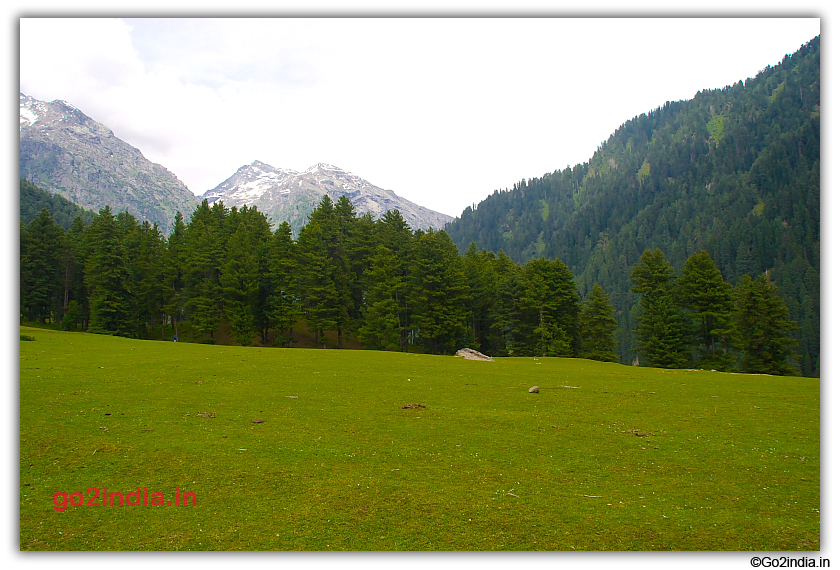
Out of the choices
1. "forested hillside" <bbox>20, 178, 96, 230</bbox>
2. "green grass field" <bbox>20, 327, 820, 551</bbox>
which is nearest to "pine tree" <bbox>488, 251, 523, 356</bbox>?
"green grass field" <bbox>20, 327, 820, 551</bbox>

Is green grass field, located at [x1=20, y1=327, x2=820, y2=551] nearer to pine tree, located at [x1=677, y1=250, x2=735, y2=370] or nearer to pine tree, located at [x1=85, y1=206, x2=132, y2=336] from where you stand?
pine tree, located at [x1=677, y1=250, x2=735, y2=370]

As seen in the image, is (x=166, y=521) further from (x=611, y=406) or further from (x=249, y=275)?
(x=249, y=275)

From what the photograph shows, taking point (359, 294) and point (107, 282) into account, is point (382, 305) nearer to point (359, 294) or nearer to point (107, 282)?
point (359, 294)

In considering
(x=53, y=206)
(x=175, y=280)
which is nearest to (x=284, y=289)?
(x=175, y=280)

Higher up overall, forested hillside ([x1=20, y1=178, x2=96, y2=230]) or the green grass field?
forested hillside ([x1=20, y1=178, x2=96, y2=230])

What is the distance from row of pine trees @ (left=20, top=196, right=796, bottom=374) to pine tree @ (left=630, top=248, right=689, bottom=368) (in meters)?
0.16

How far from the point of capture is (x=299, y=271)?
219 feet

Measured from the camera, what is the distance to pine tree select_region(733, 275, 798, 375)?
5275 centimetres

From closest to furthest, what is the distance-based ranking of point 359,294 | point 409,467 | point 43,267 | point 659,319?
point 409,467, point 659,319, point 43,267, point 359,294

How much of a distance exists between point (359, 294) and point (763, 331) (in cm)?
5504

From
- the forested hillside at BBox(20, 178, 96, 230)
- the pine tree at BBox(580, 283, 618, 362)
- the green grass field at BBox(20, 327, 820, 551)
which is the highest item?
the forested hillside at BBox(20, 178, 96, 230)

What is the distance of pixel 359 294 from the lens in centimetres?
7094

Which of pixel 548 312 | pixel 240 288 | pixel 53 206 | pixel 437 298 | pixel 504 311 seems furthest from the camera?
pixel 53 206

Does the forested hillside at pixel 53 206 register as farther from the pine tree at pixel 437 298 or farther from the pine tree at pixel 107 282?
the pine tree at pixel 437 298
